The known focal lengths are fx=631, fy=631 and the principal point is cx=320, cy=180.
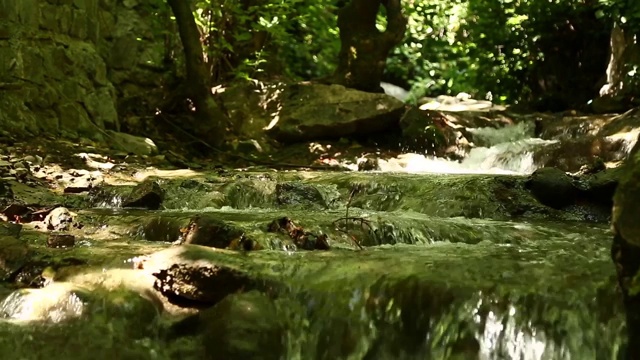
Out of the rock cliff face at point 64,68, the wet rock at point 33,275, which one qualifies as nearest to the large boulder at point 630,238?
the wet rock at point 33,275

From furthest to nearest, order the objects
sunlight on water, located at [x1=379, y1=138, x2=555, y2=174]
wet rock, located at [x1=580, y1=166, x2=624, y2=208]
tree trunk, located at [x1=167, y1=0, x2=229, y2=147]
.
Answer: tree trunk, located at [x1=167, y1=0, x2=229, y2=147] < sunlight on water, located at [x1=379, y1=138, x2=555, y2=174] < wet rock, located at [x1=580, y1=166, x2=624, y2=208]

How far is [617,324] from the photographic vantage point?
2.51m

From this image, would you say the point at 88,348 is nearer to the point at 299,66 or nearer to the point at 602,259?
the point at 602,259

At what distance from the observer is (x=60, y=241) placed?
342cm

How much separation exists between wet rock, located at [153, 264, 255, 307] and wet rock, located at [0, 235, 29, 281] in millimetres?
720

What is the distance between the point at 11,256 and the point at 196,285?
3.12 feet

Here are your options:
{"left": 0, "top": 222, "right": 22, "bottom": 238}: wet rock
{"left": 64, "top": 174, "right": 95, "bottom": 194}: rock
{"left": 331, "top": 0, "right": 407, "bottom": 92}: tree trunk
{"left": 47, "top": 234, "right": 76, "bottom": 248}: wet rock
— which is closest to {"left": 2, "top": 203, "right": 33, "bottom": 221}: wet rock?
{"left": 0, "top": 222, "right": 22, "bottom": 238}: wet rock

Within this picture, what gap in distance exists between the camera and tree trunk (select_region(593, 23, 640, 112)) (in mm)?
8906

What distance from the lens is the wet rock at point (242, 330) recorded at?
272cm

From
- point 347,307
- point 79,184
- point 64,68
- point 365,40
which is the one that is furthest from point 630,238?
point 365,40

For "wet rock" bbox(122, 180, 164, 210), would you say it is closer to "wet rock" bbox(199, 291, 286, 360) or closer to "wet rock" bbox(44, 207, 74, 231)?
"wet rock" bbox(44, 207, 74, 231)

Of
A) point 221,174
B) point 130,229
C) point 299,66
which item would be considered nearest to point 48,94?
point 221,174

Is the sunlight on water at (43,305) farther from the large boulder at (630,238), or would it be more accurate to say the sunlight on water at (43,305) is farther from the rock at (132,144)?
the rock at (132,144)

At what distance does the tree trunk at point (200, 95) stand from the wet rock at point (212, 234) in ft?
15.7
